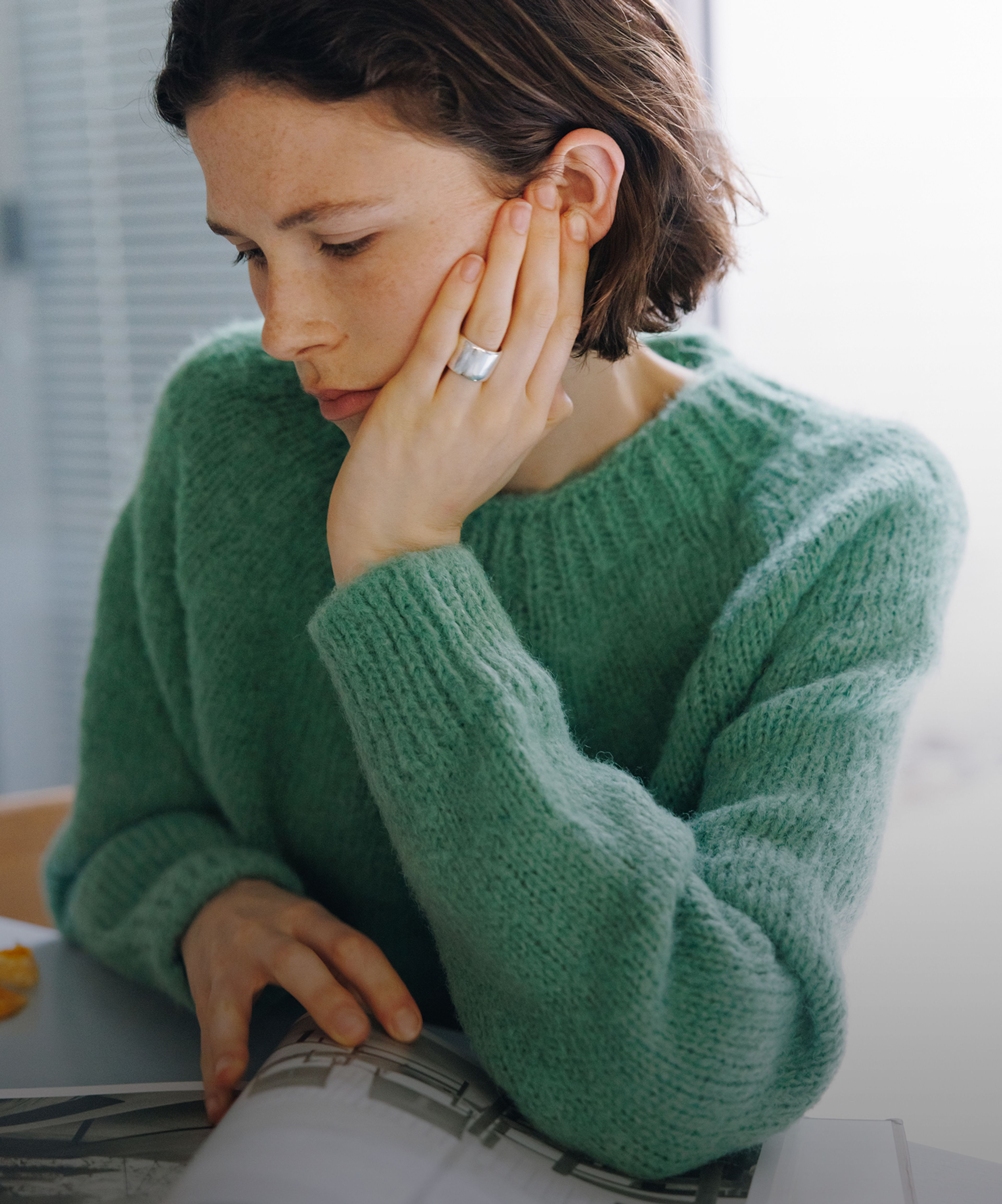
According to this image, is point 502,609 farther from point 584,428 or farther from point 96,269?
point 96,269

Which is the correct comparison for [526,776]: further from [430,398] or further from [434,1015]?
[434,1015]

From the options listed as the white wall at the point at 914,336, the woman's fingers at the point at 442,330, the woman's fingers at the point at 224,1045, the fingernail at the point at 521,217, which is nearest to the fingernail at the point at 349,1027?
the woman's fingers at the point at 224,1045

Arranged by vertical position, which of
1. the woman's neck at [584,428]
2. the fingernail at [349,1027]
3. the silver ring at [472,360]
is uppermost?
the silver ring at [472,360]

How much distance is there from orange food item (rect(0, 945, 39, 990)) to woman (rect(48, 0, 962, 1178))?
6 cm

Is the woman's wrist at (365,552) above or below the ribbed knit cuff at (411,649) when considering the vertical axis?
above

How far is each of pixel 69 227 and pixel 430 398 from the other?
2029 millimetres

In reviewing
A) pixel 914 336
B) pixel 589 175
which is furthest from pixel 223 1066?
pixel 914 336

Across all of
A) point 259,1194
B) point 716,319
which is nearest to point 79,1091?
point 259,1194

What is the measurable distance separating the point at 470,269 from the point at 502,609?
0.27 metres

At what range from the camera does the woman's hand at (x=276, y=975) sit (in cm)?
74

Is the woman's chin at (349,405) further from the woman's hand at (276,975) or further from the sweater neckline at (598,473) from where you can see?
the woman's hand at (276,975)

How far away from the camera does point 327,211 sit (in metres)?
0.77

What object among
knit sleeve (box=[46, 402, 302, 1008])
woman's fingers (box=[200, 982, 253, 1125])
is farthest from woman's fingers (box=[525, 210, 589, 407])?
woman's fingers (box=[200, 982, 253, 1125])

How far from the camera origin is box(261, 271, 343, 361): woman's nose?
0.81m
